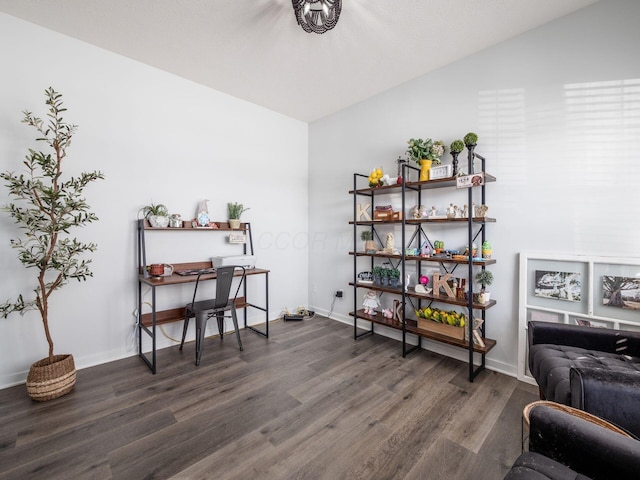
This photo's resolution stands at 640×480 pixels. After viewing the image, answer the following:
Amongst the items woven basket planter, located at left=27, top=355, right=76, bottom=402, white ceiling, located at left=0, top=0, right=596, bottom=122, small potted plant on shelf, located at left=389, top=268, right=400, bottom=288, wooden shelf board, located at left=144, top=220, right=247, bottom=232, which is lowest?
woven basket planter, located at left=27, top=355, right=76, bottom=402

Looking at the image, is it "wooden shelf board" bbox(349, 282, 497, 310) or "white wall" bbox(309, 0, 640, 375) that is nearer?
"white wall" bbox(309, 0, 640, 375)

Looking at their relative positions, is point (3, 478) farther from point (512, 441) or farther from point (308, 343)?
point (512, 441)

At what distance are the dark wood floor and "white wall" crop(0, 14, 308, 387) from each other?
444 millimetres

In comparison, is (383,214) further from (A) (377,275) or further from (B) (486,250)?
(B) (486,250)

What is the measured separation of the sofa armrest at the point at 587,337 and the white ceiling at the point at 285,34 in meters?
2.37

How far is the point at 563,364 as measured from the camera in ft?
5.41

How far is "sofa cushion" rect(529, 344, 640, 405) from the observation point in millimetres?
1512

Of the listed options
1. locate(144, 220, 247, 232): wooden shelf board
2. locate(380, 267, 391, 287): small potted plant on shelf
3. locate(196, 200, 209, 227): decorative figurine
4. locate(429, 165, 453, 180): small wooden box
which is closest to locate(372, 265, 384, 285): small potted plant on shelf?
locate(380, 267, 391, 287): small potted plant on shelf

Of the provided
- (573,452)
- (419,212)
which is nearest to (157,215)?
(419,212)

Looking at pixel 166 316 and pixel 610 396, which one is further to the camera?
pixel 166 316

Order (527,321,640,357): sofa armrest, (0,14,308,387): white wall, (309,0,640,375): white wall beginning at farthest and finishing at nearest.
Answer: (0,14,308,387): white wall, (309,0,640,375): white wall, (527,321,640,357): sofa armrest

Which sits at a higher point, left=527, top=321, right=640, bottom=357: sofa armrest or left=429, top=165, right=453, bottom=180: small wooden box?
left=429, top=165, right=453, bottom=180: small wooden box

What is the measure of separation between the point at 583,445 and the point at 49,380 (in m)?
3.19

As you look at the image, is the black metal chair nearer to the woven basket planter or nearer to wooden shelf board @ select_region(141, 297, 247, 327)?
wooden shelf board @ select_region(141, 297, 247, 327)
